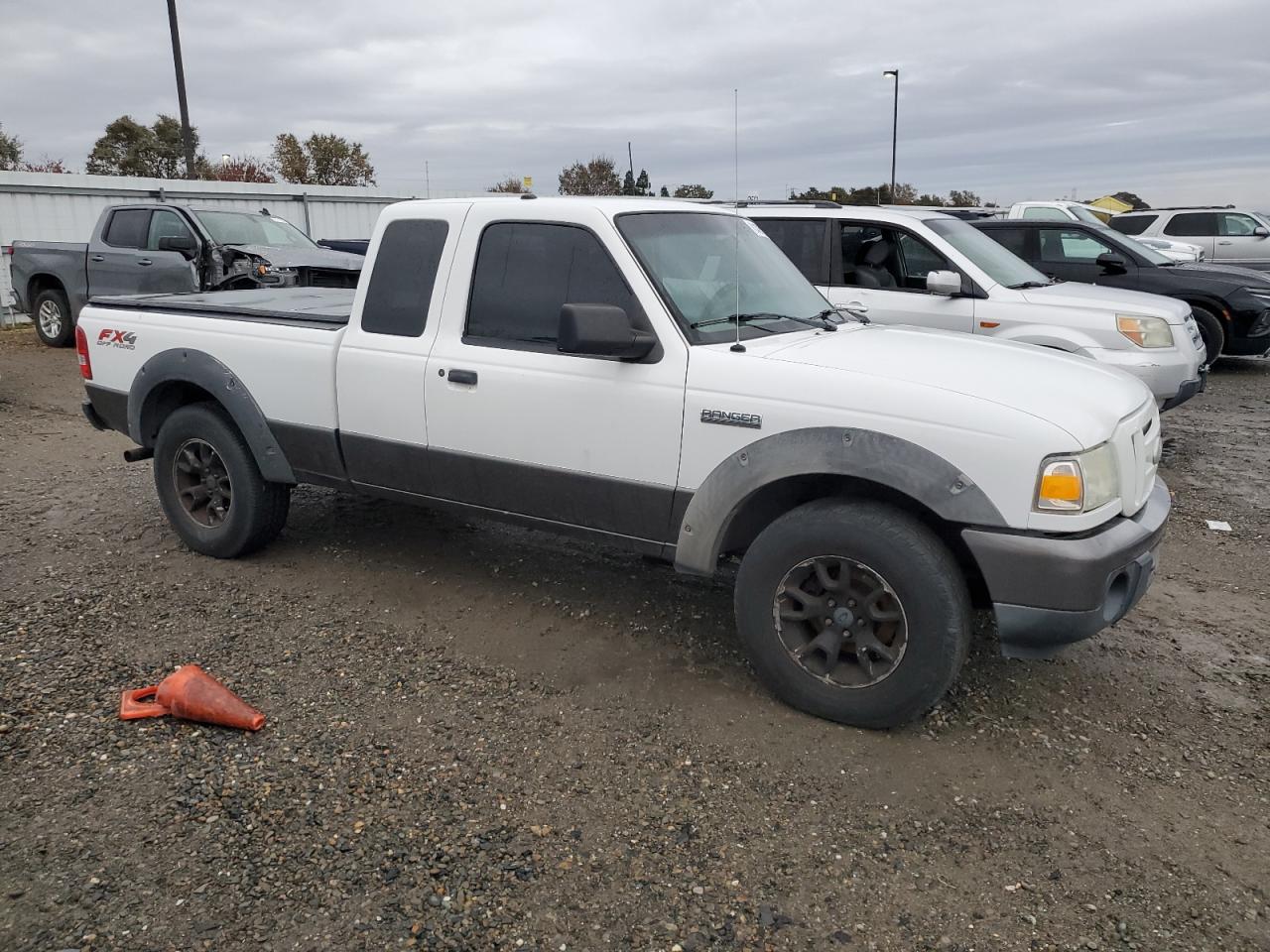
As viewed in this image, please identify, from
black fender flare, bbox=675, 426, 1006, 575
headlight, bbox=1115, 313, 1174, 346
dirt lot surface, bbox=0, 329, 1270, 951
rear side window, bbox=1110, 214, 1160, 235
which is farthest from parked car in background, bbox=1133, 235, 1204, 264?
black fender flare, bbox=675, 426, 1006, 575

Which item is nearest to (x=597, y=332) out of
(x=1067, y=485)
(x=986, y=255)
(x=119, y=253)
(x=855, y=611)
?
(x=855, y=611)

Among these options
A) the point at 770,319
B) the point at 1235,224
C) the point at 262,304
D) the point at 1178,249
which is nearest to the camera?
the point at 770,319

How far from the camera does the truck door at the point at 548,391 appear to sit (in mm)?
3818

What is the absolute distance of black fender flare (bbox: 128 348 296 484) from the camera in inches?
194

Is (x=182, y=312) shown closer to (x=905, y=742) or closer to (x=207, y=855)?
(x=207, y=855)

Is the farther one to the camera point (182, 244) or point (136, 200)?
point (136, 200)

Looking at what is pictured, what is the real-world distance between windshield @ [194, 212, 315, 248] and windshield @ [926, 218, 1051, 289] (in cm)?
827

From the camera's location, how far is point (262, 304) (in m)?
5.52

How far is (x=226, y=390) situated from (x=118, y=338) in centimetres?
95

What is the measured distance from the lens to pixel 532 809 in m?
3.12

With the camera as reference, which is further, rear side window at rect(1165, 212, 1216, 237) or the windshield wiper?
rear side window at rect(1165, 212, 1216, 237)

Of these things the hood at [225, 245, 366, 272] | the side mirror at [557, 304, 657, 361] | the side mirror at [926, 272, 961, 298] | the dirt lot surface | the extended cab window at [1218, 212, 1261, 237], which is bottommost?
the dirt lot surface

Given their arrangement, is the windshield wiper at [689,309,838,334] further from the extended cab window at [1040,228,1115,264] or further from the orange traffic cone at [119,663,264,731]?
the extended cab window at [1040,228,1115,264]

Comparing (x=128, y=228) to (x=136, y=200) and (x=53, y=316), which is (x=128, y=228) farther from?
(x=136, y=200)
